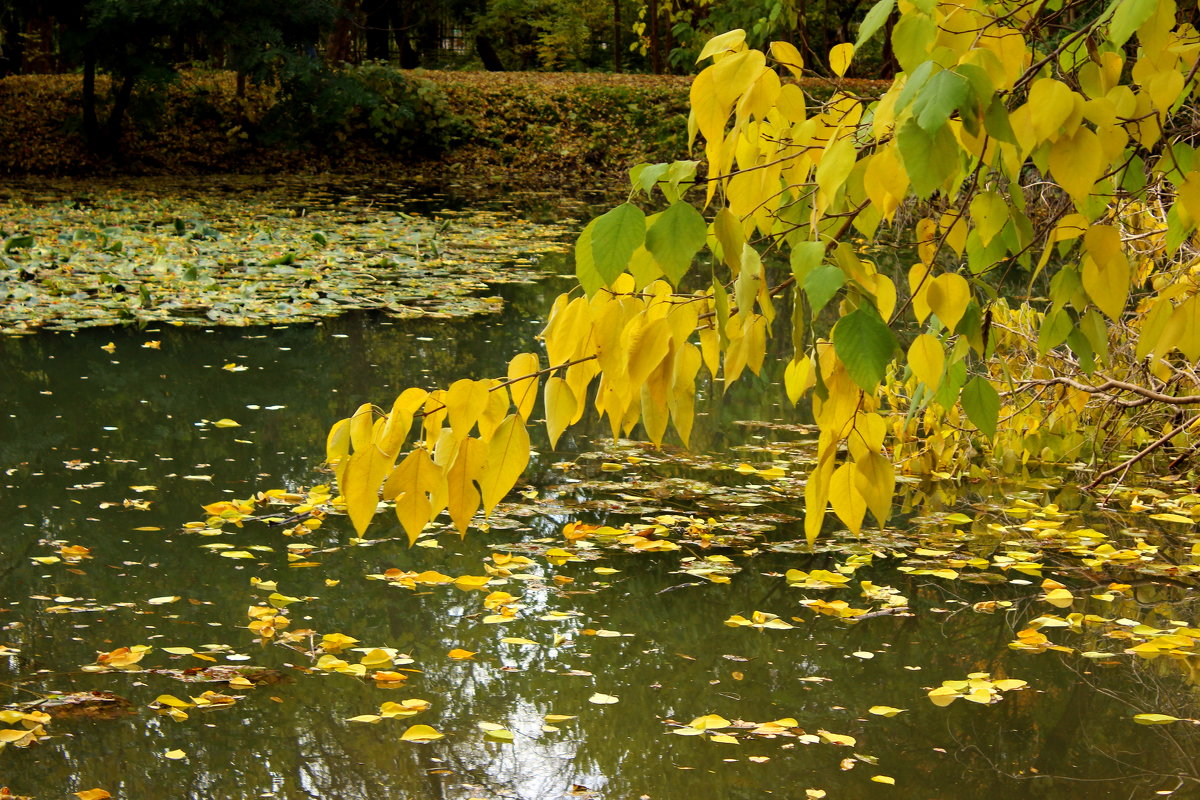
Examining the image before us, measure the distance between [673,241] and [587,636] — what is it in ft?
7.18

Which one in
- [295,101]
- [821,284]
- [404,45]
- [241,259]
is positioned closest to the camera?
[821,284]

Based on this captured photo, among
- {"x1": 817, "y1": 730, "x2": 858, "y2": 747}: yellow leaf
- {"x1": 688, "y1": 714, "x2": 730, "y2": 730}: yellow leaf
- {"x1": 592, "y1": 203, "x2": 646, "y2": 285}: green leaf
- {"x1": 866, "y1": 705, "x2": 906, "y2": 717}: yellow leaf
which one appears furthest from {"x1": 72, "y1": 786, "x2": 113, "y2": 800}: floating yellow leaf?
{"x1": 592, "y1": 203, "x2": 646, "y2": 285}: green leaf

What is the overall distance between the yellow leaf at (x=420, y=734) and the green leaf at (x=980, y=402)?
1.57m

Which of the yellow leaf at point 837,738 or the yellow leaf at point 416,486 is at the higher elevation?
the yellow leaf at point 416,486

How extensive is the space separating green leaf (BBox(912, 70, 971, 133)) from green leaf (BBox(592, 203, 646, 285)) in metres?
0.30

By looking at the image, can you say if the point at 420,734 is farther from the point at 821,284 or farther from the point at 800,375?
the point at 821,284

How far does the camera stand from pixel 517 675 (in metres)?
3.08

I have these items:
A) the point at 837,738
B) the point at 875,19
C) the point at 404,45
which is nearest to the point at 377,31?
the point at 404,45

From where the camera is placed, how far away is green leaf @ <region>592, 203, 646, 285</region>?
1.26 meters

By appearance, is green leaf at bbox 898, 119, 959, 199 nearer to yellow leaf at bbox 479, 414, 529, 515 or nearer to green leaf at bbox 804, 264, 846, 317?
green leaf at bbox 804, 264, 846, 317

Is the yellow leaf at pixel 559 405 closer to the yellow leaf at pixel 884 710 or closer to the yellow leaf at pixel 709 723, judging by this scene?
the yellow leaf at pixel 709 723

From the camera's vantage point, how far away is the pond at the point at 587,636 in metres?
2.67

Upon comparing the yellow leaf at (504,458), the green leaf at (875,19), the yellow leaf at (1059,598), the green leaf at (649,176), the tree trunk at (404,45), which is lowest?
the yellow leaf at (1059,598)

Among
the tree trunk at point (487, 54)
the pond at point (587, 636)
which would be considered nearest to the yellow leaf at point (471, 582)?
the pond at point (587, 636)
